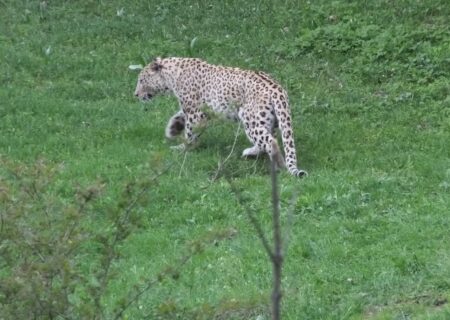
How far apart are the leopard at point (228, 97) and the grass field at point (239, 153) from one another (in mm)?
315

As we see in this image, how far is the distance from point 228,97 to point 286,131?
122 centimetres

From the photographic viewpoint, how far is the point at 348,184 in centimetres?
1124

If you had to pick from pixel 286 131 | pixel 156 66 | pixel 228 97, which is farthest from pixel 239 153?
pixel 156 66

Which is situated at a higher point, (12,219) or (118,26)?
(12,219)

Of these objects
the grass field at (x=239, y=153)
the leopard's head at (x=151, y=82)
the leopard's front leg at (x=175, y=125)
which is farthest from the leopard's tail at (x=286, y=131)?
the leopard's head at (x=151, y=82)

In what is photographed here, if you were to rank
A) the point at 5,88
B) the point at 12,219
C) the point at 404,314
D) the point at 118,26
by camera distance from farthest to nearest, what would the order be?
1. the point at 118,26
2. the point at 5,88
3. the point at 404,314
4. the point at 12,219

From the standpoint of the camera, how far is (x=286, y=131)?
40.5 feet

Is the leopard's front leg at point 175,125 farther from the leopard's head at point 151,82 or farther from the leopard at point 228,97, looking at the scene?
the leopard's head at point 151,82

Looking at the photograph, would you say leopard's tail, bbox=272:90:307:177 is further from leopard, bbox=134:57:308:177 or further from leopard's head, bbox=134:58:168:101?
leopard's head, bbox=134:58:168:101

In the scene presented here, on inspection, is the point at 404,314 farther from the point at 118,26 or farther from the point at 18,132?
the point at 118,26

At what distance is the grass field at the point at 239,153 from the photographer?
8031 millimetres

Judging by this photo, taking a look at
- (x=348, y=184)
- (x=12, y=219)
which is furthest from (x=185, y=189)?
(x=12, y=219)

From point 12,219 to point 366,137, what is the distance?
8204 mm

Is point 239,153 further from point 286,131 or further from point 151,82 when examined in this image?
point 151,82
